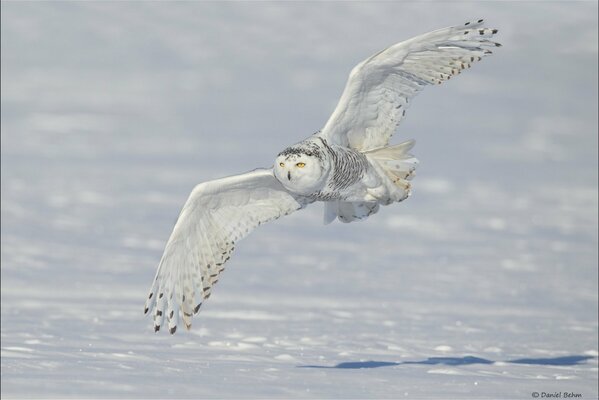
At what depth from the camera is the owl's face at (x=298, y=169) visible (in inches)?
326

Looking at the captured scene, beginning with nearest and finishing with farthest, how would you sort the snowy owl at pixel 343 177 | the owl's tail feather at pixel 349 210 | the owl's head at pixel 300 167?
the owl's head at pixel 300 167, the snowy owl at pixel 343 177, the owl's tail feather at pixel 349 210

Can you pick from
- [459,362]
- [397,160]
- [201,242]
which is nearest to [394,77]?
[397,160]

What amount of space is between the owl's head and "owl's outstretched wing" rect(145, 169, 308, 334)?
0.55 m

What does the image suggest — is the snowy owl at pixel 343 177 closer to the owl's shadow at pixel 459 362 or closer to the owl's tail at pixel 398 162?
the owl's tail at pixel 398 162

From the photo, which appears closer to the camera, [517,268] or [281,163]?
[281,163]

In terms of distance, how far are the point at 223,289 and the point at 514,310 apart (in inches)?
112

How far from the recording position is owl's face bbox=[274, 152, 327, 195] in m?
8.29

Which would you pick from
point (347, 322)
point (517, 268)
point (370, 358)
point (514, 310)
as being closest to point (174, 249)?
point (370, 358)

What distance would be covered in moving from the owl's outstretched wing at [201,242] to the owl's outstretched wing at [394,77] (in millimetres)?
661

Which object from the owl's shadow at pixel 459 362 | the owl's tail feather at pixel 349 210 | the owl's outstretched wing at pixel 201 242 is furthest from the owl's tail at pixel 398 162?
the owl's shadow at pixel 459 362

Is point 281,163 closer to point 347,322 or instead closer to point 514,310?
point 347,322

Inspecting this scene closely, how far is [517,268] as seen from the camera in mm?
14289

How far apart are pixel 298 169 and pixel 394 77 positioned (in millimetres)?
1258

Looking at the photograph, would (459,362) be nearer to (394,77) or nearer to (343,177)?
(343,177)
